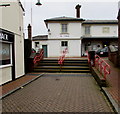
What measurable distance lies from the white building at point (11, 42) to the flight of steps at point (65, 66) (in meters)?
2.78

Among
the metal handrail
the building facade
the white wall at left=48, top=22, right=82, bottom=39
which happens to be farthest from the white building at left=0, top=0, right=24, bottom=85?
the building facade

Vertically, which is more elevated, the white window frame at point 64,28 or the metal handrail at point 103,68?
the white window frame at point 64,28

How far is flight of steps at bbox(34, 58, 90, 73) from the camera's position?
1334 centimetres

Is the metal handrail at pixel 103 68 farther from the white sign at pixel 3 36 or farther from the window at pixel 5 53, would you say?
the white sign at pixel 3 36

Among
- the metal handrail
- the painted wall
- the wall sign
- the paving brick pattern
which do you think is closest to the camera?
the paving brick pattern

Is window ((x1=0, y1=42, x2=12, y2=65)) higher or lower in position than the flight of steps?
higher

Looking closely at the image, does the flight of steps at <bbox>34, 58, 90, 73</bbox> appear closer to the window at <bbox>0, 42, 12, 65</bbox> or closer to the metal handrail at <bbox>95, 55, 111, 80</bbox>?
the metal handrail at <bbox>95, 55, 111, 80</bbox>

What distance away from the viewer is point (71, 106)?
537cm

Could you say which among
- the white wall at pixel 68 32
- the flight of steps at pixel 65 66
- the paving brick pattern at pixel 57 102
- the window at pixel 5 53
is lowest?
the paving brick pattern at pixel 57 102

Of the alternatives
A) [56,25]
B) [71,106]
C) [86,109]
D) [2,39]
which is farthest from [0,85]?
[56,25]

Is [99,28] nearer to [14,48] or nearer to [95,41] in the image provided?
[95,41]

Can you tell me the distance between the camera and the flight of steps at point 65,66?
43.8ft

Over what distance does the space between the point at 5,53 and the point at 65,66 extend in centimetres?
643

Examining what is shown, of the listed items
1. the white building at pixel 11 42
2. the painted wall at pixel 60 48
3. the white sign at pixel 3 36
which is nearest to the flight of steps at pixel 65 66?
the white building at pixel 11 42
